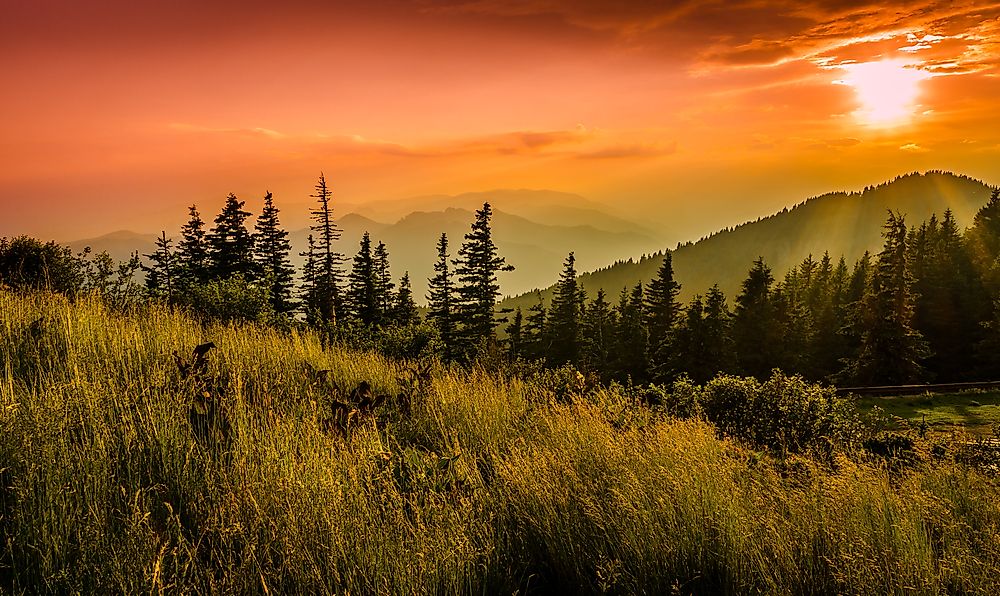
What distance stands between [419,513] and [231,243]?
46624 mm

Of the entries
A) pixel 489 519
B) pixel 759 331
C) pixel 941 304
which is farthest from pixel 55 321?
pixel 941 304

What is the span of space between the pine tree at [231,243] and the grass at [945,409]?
43202 mm

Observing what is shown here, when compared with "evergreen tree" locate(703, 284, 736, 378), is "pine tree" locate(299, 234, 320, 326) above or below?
above

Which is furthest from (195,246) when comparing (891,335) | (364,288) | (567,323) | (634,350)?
(891,335)

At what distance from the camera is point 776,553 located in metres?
Result: 3.38

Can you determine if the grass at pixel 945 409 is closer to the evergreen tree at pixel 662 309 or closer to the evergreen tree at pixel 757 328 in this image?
the evergreen tree at pixel 757 328

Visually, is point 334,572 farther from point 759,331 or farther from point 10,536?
point 759,331

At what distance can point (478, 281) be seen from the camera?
47906 mm

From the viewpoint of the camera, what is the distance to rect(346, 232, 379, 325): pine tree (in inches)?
1908

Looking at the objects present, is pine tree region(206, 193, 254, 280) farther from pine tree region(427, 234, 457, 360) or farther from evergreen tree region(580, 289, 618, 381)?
evergreen tree region(580, 289, 618, 381)

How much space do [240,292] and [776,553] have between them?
14.3m

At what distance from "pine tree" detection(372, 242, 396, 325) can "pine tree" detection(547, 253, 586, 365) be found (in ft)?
53.0

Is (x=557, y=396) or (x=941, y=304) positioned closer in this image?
(x=557, y=396)

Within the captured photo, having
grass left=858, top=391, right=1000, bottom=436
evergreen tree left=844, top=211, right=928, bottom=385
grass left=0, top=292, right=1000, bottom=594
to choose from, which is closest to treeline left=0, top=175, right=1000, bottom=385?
evergreen tree left=844, top=211, right=928, bottom=385
